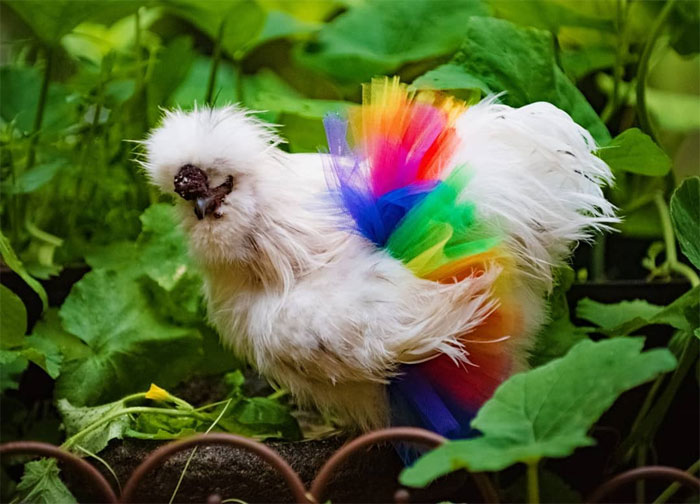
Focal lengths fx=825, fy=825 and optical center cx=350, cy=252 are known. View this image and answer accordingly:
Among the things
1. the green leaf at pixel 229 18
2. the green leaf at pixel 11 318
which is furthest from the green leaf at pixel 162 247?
the green leaf at pixel 229 18

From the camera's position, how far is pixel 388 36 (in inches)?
31.7

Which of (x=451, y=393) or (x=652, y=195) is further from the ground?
(x=652, y=195)

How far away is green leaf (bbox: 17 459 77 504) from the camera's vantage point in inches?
21.7

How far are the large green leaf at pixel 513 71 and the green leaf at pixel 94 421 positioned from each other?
327mm

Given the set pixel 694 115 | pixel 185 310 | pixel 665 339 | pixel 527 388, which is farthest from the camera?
pixel 694 115

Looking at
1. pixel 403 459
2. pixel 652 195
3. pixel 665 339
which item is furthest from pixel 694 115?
→ pixel 403 459

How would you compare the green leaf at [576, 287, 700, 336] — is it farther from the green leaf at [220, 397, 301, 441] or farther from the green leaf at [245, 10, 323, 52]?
the green leaf at [245, 10, 323, 52]

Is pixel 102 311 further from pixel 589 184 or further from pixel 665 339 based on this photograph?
pixel 665 339

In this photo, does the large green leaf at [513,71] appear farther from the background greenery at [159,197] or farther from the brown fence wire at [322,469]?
the brown fence wire at [322,469]

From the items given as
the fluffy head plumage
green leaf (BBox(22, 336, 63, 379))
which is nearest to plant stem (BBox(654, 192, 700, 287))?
the fluffy head plumage

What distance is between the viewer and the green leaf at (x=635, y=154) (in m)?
0.60

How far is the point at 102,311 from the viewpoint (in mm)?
676

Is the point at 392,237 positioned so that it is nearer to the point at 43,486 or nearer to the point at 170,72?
the point at 43,486

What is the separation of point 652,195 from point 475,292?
44cm
